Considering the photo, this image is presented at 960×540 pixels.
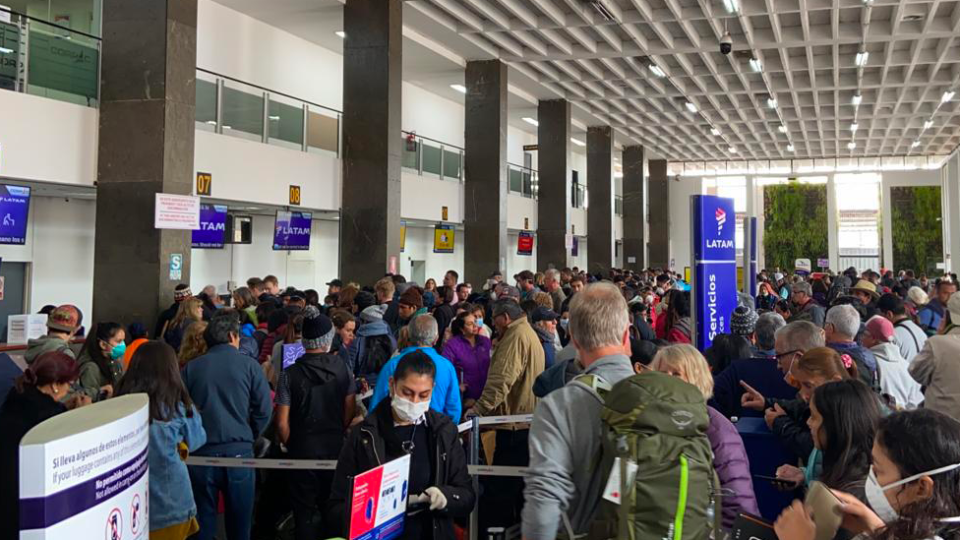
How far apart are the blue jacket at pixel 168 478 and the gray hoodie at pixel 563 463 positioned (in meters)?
2.17

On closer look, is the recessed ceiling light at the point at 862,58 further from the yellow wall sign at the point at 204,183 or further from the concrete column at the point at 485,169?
the yellow wall sign at the point at 204,183

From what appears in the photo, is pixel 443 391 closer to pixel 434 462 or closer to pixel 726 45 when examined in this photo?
pixel 434 462

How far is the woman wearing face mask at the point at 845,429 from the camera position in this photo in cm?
259

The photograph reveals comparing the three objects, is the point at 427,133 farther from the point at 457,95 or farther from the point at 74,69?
the point at 74,69

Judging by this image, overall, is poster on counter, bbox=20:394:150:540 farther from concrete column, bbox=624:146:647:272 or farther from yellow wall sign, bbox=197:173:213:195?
concrete column, bbox=624:146:647:272

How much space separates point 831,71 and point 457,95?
10.1 metres

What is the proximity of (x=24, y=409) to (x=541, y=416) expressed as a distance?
2579mm

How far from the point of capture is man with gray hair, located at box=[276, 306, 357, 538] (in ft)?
14.6

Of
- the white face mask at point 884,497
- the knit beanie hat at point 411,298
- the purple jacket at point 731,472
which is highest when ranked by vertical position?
the knit beanie hat at point 411,298

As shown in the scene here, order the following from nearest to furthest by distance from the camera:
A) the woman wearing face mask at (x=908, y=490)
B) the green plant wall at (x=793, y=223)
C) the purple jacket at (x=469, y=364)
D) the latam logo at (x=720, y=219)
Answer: the woman wearing face mask at (x=908, y=490) < the purple jacket at (x=469, y=364) < the latam logo at (x=720, y=219) < the green plant wall at (x=793, y=223)

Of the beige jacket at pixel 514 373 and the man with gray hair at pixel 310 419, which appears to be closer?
the man with gray hair at pixel 310 419

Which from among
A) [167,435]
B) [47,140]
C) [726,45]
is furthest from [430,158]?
[167,435]

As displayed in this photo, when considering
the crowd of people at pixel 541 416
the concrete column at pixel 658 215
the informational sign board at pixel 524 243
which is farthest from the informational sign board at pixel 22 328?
the concrete column at pixel 658 215

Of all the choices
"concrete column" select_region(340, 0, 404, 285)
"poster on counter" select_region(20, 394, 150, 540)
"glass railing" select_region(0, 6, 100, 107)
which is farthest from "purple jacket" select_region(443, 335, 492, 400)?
"concrete column" select_region(340, 0, 404, 285)
